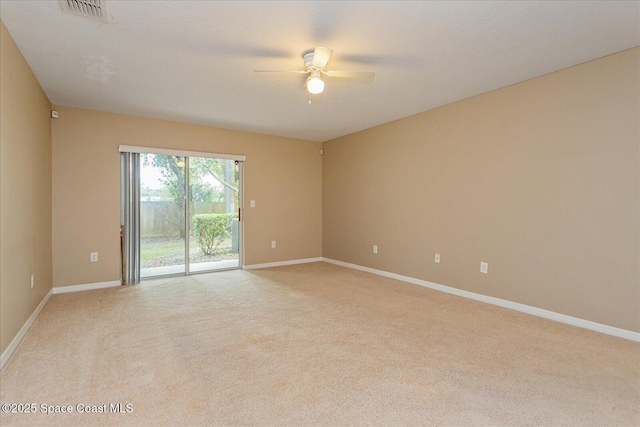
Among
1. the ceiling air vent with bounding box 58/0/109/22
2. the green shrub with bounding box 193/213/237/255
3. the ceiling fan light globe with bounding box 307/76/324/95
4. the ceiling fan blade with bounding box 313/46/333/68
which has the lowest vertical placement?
the green shrub with bounding box 193/213/237/255

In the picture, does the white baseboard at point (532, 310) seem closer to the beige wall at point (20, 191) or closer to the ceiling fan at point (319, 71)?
the ceiling fan at point (319, 71)

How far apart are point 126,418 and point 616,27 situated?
161 inches

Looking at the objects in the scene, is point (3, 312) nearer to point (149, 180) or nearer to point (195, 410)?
point (195, 410)

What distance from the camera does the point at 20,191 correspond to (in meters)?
2.69

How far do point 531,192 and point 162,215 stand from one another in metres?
4.87

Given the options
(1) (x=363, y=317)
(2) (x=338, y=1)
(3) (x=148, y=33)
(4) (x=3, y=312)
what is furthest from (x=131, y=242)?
(2) (x=338, y=1)

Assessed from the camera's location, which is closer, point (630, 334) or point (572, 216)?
point (630, 334)

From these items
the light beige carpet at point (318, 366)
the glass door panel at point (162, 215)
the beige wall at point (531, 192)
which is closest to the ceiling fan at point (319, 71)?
the beige wall at point (531, 192)

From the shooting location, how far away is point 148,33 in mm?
2391

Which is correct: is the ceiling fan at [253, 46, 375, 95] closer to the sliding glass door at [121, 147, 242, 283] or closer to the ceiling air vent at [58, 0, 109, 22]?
the ceiling air vent at [58, 0, 109, 22]

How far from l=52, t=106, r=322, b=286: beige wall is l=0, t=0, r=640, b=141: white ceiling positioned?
1.83 feet

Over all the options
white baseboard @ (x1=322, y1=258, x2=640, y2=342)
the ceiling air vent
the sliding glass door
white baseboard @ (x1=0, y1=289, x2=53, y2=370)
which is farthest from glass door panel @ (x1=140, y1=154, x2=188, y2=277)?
white baseboard @ (x1=322, y1=258, x2=640, y2=342)

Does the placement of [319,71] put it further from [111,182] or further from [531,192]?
[111,182]

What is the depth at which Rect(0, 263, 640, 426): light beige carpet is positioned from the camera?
172 centimetres
